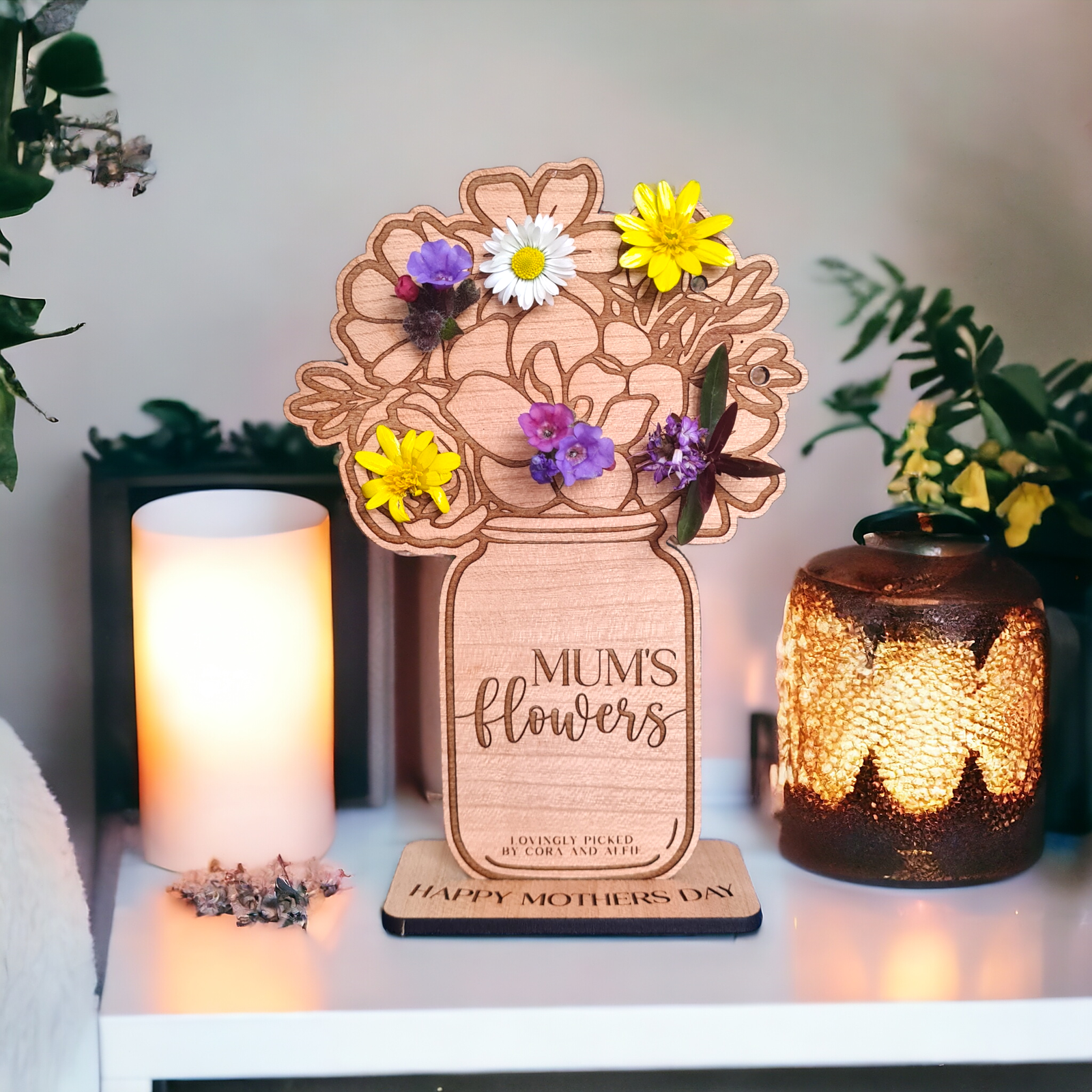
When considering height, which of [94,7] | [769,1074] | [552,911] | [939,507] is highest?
[94,7]

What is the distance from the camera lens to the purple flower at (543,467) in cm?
72

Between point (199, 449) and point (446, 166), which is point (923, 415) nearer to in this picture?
point (446, 166)

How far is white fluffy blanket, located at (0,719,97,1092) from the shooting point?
55 centimetres

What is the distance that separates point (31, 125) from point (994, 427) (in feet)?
2.10

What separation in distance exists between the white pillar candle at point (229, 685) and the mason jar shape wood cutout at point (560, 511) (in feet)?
0.30

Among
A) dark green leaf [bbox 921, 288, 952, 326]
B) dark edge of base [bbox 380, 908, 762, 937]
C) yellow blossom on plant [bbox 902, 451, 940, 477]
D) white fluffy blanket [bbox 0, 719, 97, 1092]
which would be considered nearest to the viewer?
white fluffy blanket [bbox 0, 719, 97, 1092]

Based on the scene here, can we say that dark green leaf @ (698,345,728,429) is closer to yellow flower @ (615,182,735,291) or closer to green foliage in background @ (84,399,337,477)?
yellow flower @ (615,182,735,291)

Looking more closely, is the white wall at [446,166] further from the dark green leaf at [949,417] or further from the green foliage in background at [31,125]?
the green foliage in background at [31,125]

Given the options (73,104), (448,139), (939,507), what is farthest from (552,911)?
(73,104)

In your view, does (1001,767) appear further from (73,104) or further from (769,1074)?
(73,104)

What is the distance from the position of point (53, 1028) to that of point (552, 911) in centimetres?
29

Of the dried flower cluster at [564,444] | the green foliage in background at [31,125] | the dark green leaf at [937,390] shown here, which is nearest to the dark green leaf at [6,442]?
the green foliage in background at [31,125]

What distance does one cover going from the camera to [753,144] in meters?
0.91

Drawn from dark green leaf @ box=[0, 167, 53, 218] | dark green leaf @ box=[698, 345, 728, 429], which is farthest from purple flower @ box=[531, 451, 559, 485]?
dark green leaf @ box=[0, 167, 53, 218]
